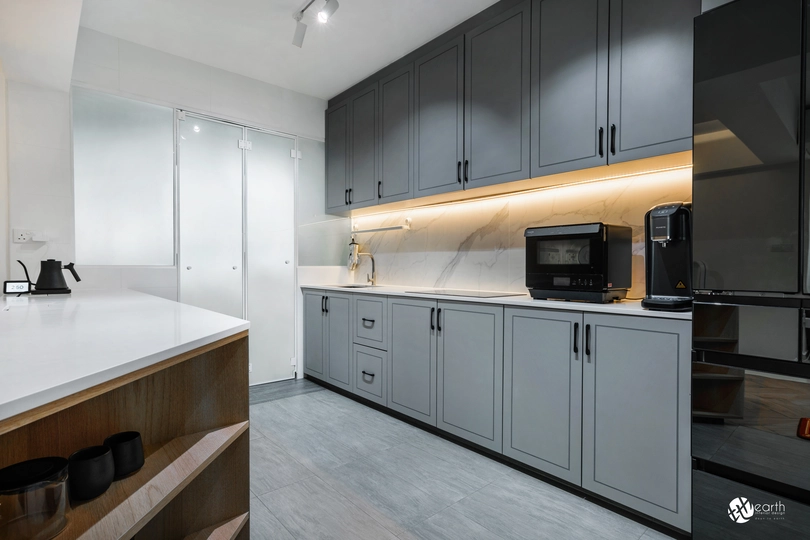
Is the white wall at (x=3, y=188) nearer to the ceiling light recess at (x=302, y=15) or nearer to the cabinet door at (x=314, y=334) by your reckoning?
the ceiling light recess at (x=302, y=15)

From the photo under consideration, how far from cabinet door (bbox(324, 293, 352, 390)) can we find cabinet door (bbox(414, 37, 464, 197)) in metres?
1.12

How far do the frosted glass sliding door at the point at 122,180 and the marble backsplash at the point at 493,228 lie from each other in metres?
1.78

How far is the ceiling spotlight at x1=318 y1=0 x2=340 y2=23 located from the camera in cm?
239

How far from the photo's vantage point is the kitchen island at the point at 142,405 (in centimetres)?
70

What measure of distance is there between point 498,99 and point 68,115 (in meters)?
2.83

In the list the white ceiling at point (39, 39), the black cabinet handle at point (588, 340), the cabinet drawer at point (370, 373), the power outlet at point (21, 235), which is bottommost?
the cabinet drawer at point (370, 373)

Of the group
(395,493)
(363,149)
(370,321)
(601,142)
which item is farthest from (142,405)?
(363,149)

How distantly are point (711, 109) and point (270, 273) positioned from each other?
3268 mm

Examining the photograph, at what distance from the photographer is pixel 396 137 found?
127 inches

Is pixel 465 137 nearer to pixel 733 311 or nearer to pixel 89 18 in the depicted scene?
pixel 733 311

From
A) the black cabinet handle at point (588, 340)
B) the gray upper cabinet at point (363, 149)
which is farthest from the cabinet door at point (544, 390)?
the gray upper cabinet at point (363, 149)

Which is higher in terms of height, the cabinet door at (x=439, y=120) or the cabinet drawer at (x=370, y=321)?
the cabinet door at (x=439, y=120)

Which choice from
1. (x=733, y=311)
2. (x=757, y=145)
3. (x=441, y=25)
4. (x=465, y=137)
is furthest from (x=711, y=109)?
(x=441, y=25)

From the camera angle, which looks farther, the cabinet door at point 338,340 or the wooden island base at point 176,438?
the cabinet door at point 338,340
